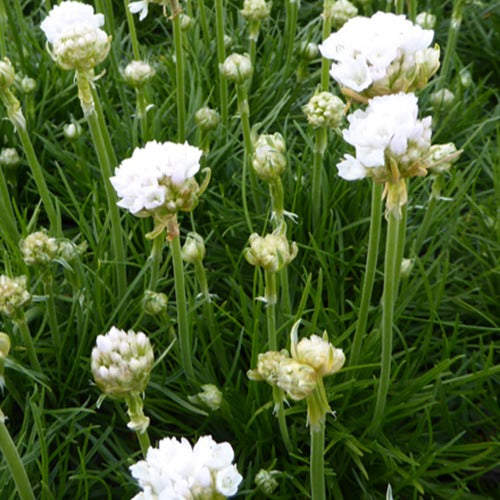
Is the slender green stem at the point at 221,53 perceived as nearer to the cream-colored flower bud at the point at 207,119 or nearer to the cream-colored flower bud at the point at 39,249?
the cream-colored flower bud at the point at 207,119

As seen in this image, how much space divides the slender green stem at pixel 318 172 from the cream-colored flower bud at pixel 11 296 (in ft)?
2.34

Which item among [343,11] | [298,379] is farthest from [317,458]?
[343,11]

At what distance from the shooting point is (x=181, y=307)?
1.55 metres

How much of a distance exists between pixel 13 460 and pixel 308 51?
1618 millimetres

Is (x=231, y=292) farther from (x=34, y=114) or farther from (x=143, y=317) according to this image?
(x=34, y=114)

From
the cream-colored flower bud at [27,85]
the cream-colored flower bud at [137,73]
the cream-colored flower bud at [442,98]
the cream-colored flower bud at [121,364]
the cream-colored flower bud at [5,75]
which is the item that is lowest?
the cream-colored flower bud at [442,98]

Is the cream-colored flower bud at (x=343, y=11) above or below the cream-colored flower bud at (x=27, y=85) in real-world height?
above

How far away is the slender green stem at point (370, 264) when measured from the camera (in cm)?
139

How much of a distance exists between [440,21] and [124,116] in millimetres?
1219

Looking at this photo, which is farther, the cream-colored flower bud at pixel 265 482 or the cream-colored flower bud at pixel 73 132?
the cream-colored flower bud at pixel 73 132

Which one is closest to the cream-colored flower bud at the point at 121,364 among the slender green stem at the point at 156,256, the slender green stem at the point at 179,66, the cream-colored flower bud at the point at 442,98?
the slender green stem at the point at 156,256

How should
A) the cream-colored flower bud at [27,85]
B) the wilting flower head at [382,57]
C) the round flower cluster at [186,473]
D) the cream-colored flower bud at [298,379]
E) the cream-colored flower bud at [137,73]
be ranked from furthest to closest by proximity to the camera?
1. the cream-colored flower bud at [27,85]
2. the cream-colored flower bud at [137,73]
3. the wilting flower head at [382,57]
4. the cream-colored flower bud at [298,379]
5. the round flower cluster at [186,473]

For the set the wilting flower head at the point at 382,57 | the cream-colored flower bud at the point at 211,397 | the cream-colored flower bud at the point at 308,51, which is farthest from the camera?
the cream-colored flower bud at the point at 308,51

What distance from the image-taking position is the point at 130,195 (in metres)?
1.34
